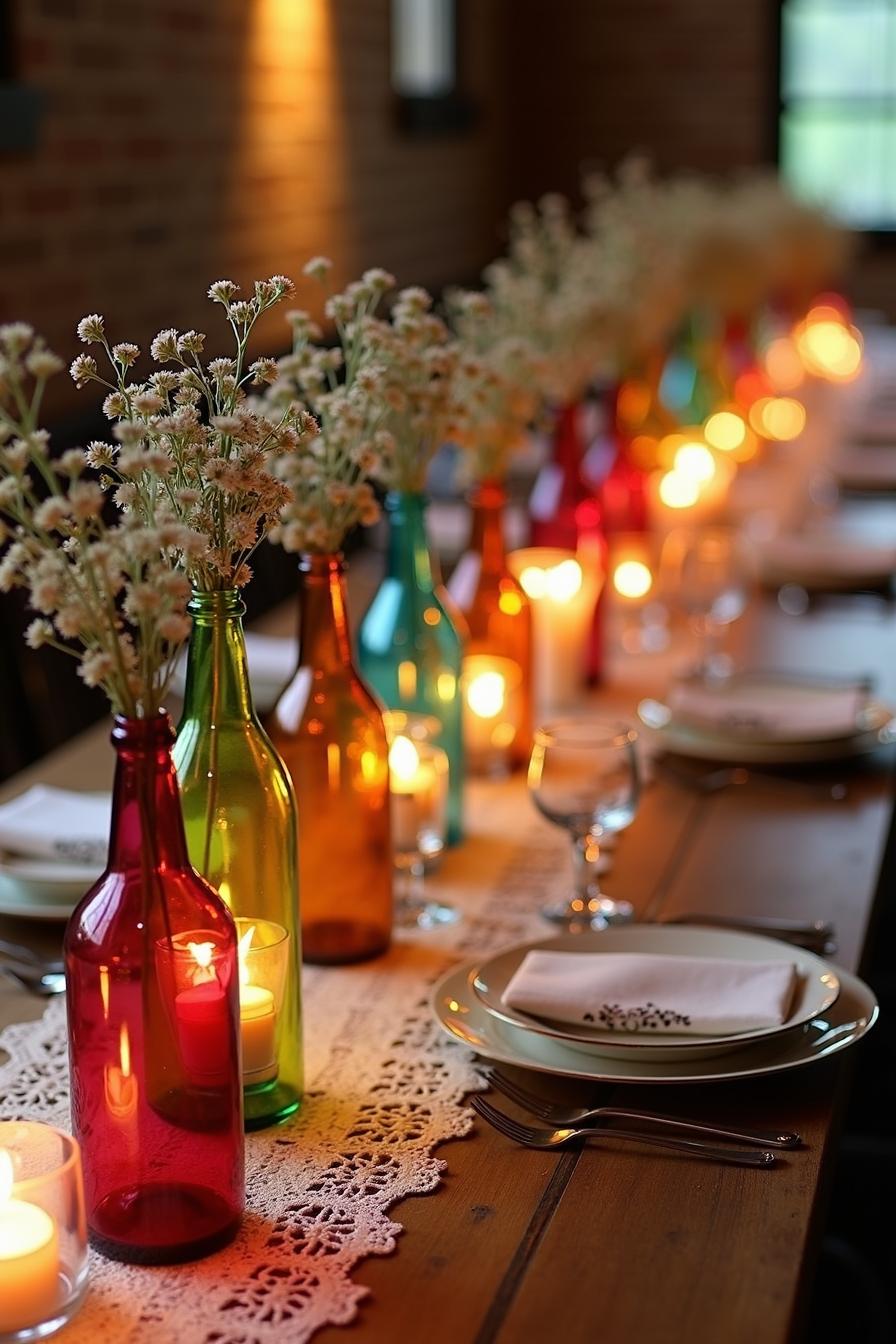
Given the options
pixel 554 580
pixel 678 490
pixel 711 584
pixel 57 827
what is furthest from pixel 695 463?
pixel 57 827

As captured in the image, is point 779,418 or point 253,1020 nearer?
point 253,1020

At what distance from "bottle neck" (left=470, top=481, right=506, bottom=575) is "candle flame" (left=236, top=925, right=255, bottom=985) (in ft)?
2.66

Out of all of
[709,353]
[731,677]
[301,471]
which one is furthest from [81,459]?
[709,353]

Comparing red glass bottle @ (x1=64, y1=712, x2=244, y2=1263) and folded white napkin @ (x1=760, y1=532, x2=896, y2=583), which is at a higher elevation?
red glass bottle @ (x1=64, y1=712, x2=244, y2=1263)

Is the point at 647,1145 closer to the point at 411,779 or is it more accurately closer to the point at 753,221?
the point at 411,779

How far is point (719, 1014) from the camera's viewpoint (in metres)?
1.17

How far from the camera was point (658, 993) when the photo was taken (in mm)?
1214

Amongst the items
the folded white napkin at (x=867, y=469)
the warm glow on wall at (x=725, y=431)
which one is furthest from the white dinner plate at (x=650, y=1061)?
the folded white napkin at (x=867, y=469)

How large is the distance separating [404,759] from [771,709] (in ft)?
1.93

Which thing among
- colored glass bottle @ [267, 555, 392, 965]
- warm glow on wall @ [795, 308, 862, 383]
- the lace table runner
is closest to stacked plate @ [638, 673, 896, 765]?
the lace table runner

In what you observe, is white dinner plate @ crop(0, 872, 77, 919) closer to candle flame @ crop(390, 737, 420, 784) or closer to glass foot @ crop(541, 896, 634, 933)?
candle flame @ crop(390, 737, 420, 784)

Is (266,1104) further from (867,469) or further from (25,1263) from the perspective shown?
(867,469)

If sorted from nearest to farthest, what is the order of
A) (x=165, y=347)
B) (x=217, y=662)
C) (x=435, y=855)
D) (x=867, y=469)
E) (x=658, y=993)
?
(x=165, y=347) < (x=217, y=662) < (x=658, y=993) < (x=435, y=855) < (x=867, y=469)

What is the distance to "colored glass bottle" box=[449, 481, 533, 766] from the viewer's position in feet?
6.07
